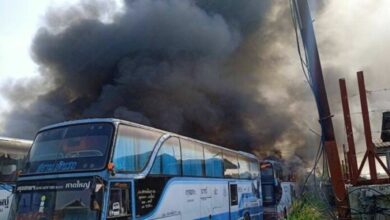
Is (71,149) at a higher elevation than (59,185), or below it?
higher

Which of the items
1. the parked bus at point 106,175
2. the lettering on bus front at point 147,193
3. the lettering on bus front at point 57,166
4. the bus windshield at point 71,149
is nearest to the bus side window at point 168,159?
the parked bus at point 106,175

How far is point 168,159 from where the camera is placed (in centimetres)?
983

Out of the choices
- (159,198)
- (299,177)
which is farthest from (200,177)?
(299,177)

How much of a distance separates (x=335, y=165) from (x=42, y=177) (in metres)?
5.22

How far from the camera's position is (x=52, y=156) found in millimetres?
8023

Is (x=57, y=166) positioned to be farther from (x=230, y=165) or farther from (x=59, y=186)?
(x=230, y=165)

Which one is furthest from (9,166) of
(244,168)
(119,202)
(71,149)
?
(244,168)

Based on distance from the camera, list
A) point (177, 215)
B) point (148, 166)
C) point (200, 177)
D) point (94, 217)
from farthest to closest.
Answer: point (200, 177) → point (177, 215) → point (148, 166) → point (94, 217)

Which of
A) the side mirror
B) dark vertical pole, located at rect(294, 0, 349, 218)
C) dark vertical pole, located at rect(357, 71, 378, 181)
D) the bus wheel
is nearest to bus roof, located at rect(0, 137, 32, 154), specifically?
the side mirror

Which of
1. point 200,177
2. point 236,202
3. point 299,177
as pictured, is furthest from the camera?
point 299,177

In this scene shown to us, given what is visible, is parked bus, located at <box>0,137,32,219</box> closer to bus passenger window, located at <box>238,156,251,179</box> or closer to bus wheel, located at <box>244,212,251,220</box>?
bus passenger window, located at <box>238,156,251,179</box>

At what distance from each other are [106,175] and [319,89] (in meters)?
4.00

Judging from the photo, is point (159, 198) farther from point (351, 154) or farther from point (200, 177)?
point (351, 154)

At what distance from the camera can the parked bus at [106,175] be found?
23.6ft
